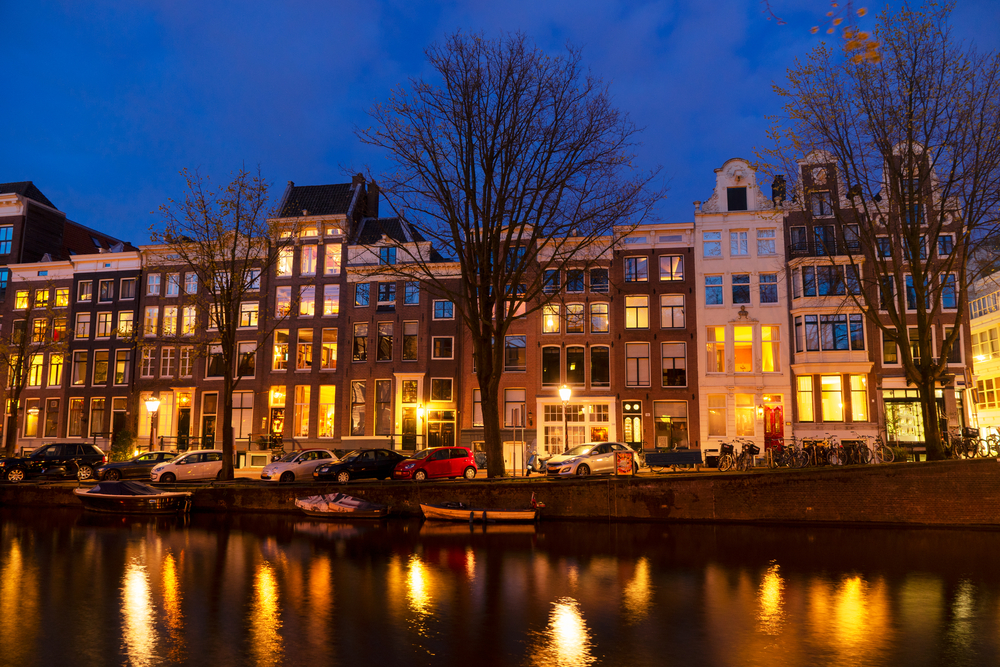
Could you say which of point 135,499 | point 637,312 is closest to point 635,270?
point 637,312

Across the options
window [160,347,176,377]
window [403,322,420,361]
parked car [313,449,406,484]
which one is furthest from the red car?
window [160,347,176,377]

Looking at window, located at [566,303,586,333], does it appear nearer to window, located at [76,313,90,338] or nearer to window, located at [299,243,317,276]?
window, located at [299,243,317,276]

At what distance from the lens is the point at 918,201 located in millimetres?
22844

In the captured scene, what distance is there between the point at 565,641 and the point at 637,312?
1277 inches

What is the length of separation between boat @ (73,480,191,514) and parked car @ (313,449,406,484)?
5.57m

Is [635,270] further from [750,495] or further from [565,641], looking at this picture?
[565,641]

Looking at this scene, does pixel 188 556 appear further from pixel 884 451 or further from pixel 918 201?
pixel 884 451

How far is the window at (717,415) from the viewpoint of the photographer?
40.0 meters

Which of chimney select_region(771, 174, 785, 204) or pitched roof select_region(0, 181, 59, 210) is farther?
pitched roof select_region(0, 181, 59, 210)

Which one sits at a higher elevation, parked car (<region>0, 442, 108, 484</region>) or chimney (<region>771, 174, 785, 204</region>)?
chimney (<region>771, 174, 785, 204</region>)

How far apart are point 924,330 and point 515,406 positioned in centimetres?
2388

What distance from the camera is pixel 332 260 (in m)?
46.7

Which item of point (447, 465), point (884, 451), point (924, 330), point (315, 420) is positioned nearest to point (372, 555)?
point (447, 465)

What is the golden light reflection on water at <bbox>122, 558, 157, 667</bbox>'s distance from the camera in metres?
10.4
